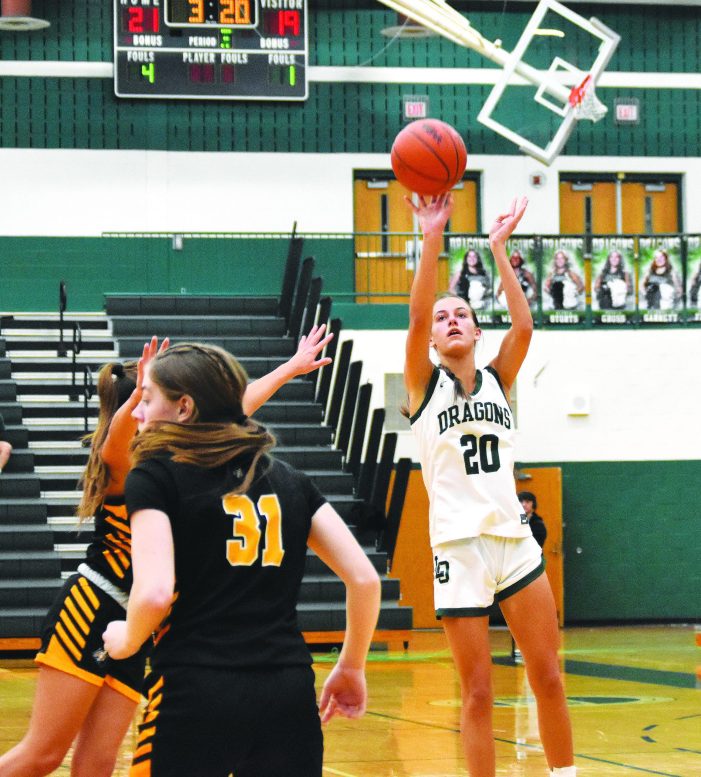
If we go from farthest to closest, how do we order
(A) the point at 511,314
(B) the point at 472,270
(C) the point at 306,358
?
(B) the point at 472,270 < (A) the point at 511,314 < (C) the point at 306,358

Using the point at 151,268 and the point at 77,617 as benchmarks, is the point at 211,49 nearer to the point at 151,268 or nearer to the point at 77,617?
the point at 151,268

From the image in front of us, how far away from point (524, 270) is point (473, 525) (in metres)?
12.6

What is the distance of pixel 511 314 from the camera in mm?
5168

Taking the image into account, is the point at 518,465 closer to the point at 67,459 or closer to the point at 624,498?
the point at 624,498

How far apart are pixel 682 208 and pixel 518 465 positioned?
5341mm

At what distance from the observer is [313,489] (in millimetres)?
3025

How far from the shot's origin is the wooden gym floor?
20.6ft

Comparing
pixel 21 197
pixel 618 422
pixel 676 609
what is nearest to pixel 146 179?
pixel 21 197

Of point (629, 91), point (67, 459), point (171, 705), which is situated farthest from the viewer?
point (629, 91)

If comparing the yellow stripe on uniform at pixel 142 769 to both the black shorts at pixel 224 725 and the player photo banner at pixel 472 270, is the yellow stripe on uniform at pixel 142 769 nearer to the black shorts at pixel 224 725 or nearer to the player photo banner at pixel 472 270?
the black shorts at pixel 224 725

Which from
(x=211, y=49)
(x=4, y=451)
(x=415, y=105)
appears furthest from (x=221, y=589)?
(x=415, y=105)

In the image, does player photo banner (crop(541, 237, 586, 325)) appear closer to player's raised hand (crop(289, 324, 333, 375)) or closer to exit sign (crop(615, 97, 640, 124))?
exit sign (crop(615, 97, 640, 124))

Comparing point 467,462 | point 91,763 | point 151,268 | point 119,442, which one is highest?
point 151,268

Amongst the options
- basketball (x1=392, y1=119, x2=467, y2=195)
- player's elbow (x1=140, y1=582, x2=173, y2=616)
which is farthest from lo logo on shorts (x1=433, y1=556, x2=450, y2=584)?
player's elbow (x1=140, y1=582, x2=173, y2=616)
